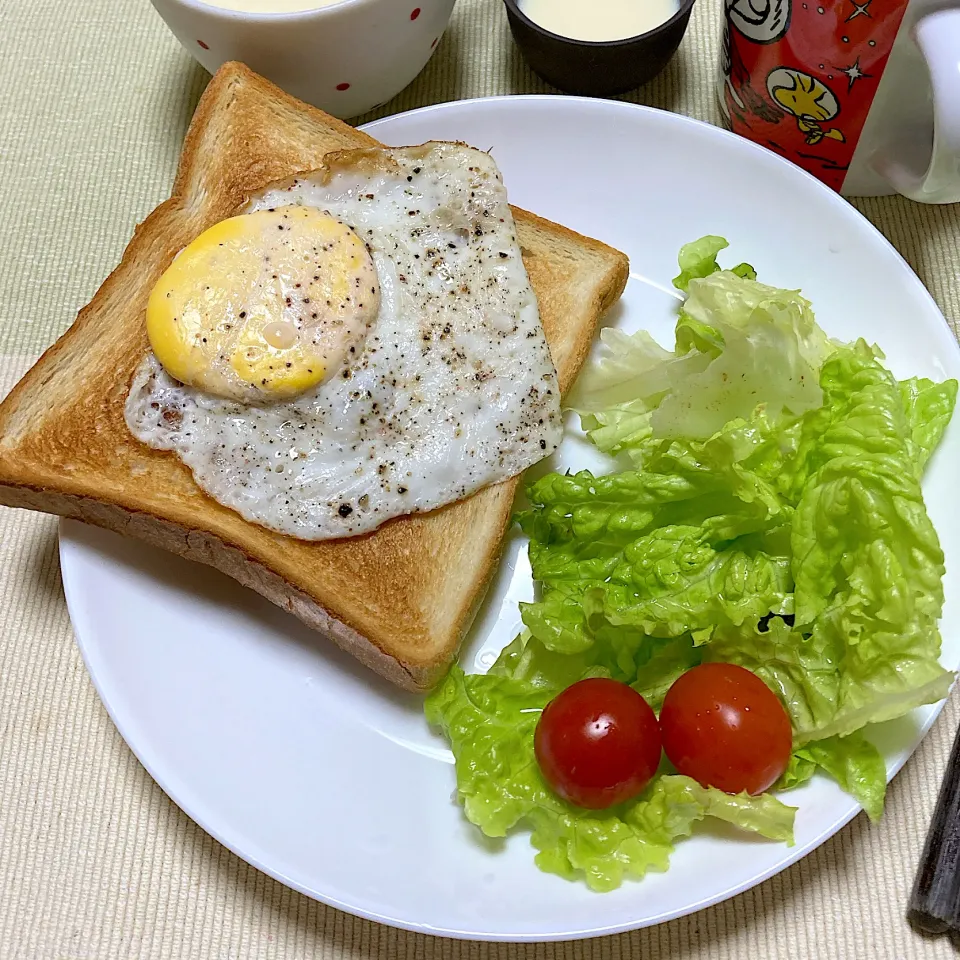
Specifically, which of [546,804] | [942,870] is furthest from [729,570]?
[942,870]

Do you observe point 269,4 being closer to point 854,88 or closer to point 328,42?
point 328,42

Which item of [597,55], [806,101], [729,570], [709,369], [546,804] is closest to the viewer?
[546,804]

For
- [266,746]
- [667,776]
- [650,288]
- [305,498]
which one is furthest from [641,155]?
[266,746]

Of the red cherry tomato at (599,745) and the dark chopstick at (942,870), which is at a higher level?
the red cherry tomato at (599,745)

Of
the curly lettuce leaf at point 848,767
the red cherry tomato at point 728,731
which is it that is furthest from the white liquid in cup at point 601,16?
the curly lettuce leaf at point 848,767

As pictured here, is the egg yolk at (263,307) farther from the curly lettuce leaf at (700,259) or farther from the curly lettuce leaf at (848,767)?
the curly lettuce leaf at (848,767)

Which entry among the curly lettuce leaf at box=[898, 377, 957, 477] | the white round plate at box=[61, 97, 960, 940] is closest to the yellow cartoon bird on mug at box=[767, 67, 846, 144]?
the white round plate at box=[61, 97, 960, 940]
